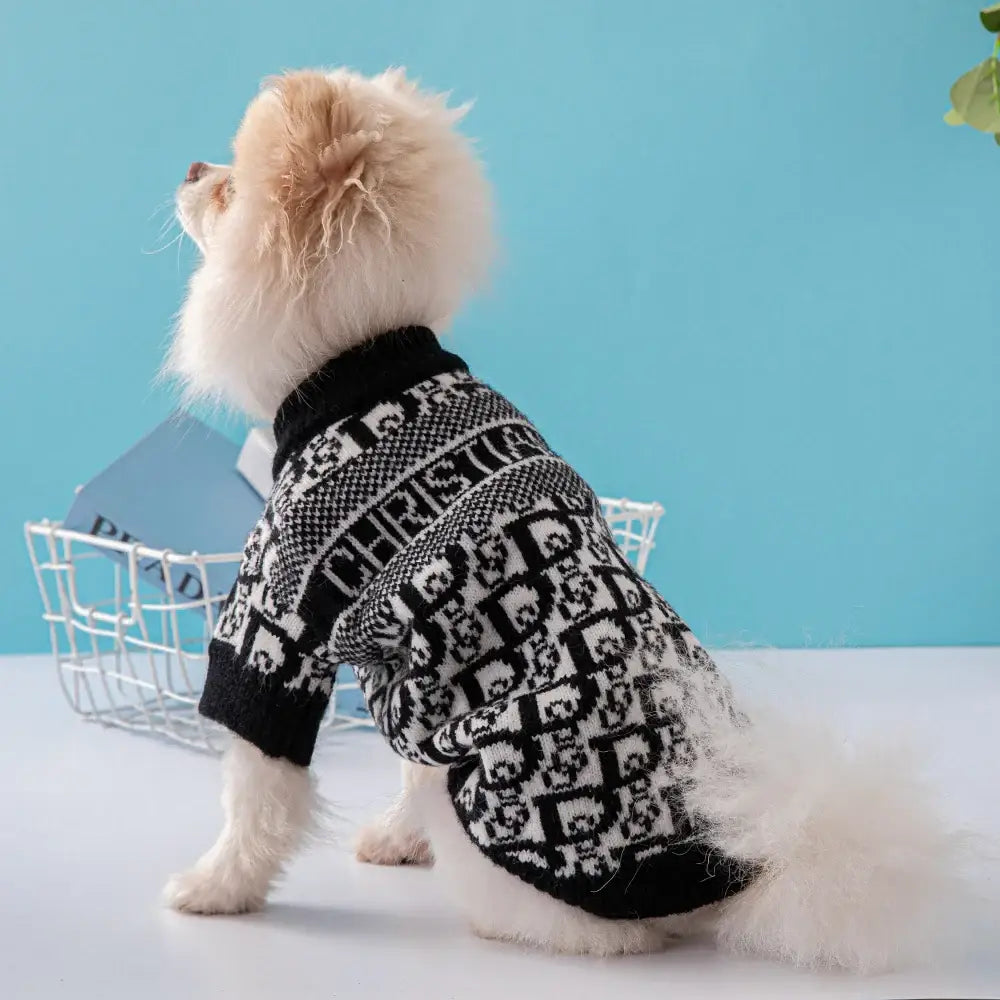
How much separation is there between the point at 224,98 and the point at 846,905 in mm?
2094

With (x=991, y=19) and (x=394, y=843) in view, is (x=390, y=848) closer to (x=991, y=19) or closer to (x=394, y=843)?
(x=394, y=843)

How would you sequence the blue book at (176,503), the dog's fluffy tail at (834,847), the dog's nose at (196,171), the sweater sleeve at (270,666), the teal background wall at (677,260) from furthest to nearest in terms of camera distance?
the teal background wall at (677,260) < the blue book at (176,503) < the dog's nose at (196,171) < the sweater sleeve at (270,666) < the dog's fluffy tail at (834,847)

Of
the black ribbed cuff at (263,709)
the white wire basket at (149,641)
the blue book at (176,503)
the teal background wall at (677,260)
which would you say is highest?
the teal background wall at (677,260)

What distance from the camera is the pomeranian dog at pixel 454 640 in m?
0.92

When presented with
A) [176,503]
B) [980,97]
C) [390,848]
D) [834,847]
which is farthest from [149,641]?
[980,97]

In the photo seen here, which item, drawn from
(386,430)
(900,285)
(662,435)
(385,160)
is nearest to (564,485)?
(386,430)

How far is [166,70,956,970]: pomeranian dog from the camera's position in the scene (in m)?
0.92

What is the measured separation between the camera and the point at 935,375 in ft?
8.48

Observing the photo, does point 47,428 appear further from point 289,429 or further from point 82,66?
point 289,429

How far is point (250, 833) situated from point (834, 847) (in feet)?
1.59

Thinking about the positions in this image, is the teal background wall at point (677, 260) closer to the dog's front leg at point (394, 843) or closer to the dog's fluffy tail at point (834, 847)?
the dog's front leg at point (394, 843)

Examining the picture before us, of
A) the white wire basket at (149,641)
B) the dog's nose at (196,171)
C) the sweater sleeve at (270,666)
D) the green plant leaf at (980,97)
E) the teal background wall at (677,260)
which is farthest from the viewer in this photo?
the teal background wall at (677,260)

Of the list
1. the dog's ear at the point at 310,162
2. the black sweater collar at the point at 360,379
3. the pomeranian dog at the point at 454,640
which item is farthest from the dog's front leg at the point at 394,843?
the dog's ear at the point at 310,162

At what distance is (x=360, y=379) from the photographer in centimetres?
107
